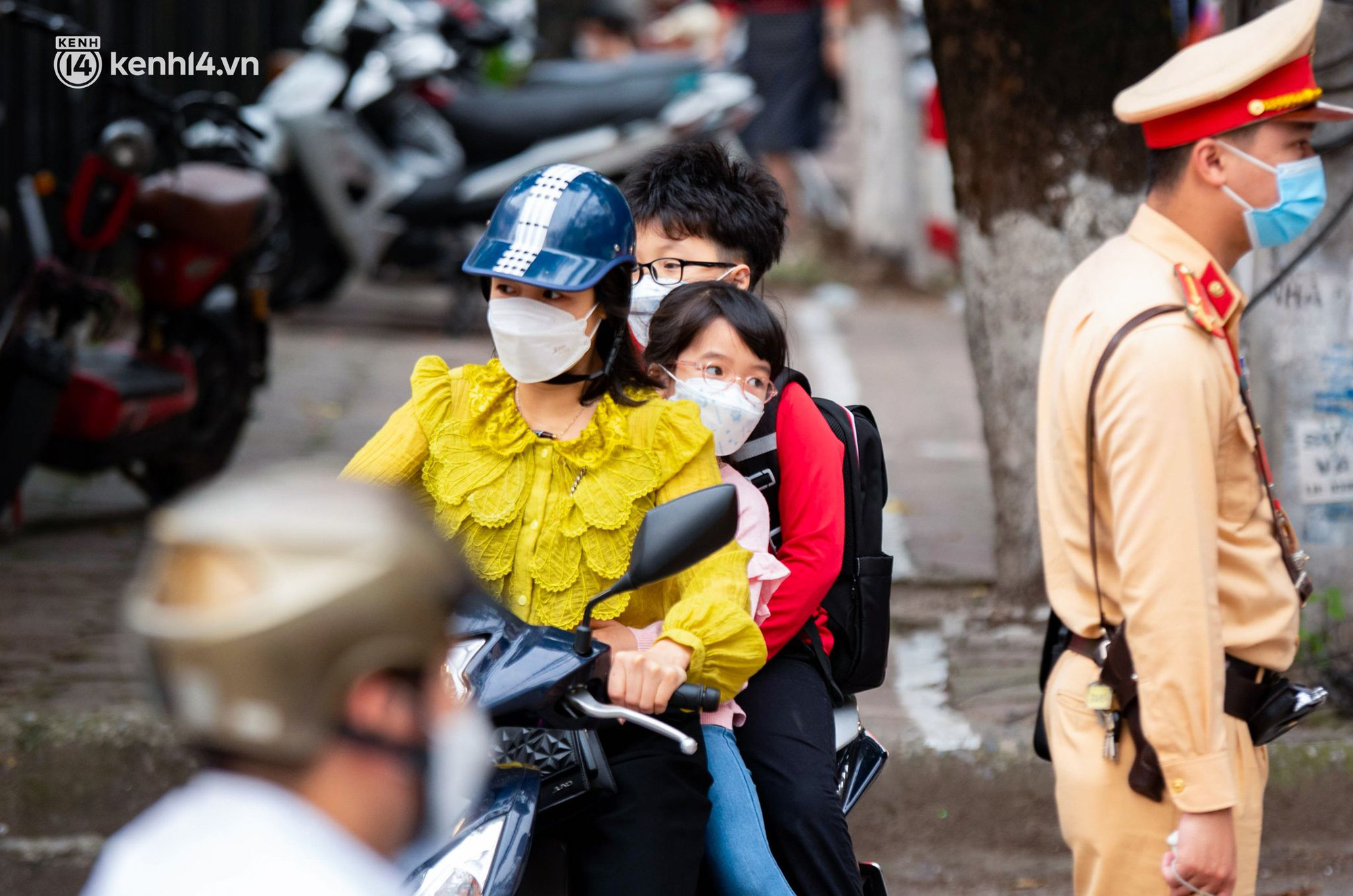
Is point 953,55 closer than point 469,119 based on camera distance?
Yes

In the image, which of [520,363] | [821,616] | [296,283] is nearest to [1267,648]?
[821,616]

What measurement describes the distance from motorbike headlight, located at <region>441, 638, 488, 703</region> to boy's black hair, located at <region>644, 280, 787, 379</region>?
78cm

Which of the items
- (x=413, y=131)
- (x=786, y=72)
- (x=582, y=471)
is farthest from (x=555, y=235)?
(x=786, y=72)

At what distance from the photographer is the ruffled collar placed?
257 centimetres

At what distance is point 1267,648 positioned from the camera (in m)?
2.43

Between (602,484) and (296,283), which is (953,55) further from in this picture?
(296,283)

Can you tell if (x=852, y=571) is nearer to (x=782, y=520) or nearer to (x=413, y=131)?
(x=782, y=520)

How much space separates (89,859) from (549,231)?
8.30 ft

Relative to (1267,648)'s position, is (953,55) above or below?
above

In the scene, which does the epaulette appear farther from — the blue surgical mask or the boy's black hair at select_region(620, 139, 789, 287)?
the boy's black hair at select_region(620, 139, 789, 287)

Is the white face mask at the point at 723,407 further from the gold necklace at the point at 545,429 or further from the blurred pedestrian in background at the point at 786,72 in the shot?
the blurred pedestrian in background at the point at 786,72

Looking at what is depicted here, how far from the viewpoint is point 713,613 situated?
2.43 metres

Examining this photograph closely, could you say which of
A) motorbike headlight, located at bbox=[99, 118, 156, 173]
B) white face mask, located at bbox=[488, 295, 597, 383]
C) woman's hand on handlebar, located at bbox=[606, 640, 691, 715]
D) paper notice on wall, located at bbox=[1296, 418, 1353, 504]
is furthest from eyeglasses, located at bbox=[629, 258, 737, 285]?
motorbike headlight, located at bbox=[99, 118, 156, 173]

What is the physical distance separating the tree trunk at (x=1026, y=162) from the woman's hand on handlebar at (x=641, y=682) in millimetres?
3002
